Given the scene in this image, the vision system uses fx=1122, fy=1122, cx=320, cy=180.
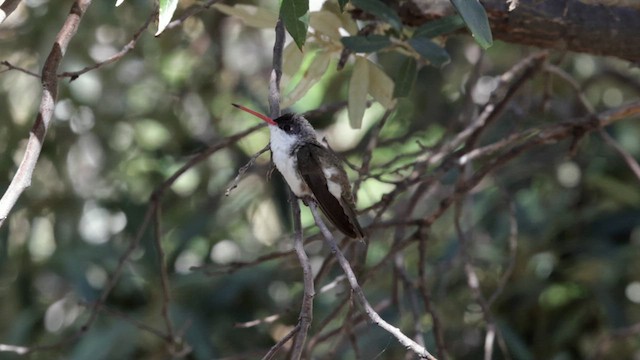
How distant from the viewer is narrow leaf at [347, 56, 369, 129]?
2.63 meters

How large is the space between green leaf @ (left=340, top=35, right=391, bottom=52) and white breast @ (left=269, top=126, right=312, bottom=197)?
24 centimetres

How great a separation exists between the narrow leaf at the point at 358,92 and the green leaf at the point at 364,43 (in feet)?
0.57

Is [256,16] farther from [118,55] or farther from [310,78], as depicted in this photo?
[118,55]

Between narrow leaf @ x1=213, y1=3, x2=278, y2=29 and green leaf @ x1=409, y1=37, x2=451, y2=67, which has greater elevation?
narrow leaf @ x1=213, y1=3, x2=278, y2=29

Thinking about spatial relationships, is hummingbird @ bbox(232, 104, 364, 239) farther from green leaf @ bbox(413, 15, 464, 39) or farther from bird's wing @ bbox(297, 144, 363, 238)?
green leaf @ bbox(413, 15, 464, 39)

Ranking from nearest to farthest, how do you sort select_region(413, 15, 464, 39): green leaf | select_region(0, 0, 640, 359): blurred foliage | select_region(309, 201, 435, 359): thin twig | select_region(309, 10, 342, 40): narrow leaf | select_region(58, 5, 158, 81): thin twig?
select_region(309, 201, 435, 359): thin twig < select_region(58, 5, 158, 81): thin twig < select_region(413, 15, 464, 39): green leaf < select_region(309, 10, 342, 40): narrow leaf < select_region(0, 0, 640, 359): blurred foliage

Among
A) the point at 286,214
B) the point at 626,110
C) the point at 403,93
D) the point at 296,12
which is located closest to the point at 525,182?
the point at 286,214

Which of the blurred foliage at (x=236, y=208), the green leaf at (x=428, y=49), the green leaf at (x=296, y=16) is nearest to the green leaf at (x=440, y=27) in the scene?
the green leaf at (x=428, y=49)

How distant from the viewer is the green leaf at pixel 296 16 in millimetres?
1957

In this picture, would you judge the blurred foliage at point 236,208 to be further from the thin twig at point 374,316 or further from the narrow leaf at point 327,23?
the thin twig at point 374,316

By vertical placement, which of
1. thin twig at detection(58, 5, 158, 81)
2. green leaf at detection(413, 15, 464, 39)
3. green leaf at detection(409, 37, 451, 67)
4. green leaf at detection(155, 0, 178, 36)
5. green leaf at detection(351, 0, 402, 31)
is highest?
green leaf at detection(155, 0, 178, 36)

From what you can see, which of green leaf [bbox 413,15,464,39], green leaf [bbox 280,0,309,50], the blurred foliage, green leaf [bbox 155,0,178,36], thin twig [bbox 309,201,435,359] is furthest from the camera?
the blurred foliage

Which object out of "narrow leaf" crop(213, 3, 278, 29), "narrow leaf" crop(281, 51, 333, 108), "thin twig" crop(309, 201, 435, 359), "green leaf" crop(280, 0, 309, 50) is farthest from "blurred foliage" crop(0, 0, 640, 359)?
"thin twig" crop(309, 201, 435, 359)

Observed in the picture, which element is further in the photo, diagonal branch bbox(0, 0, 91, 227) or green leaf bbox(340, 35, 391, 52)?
green leaf bbox(340, 35, 391, 52)
